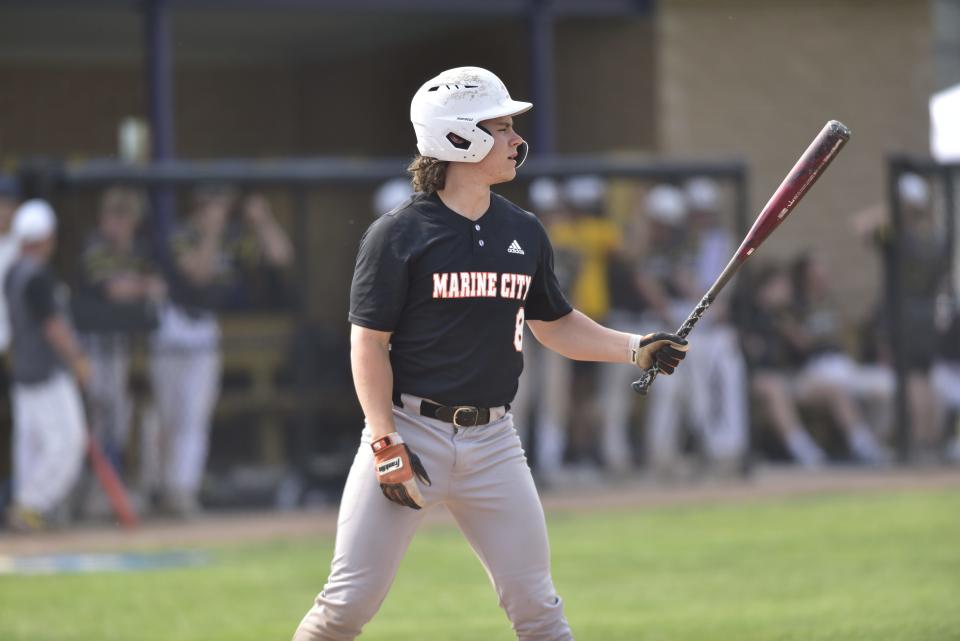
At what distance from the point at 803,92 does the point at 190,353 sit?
777 cm

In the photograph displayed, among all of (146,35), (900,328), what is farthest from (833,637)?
(146,35)

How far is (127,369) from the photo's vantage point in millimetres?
11844

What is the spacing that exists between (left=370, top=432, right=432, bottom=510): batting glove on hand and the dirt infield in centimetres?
629

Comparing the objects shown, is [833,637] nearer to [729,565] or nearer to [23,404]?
[729,565]

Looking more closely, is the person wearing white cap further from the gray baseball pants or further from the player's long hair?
A: the gray baseball pants

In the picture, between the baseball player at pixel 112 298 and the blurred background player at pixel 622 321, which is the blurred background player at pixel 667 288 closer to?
the blurred background player at pixel 622 321

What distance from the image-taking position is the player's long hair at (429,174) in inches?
198

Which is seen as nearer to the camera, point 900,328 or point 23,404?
point 23,404

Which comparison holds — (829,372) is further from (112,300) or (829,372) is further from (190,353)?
(112,300)

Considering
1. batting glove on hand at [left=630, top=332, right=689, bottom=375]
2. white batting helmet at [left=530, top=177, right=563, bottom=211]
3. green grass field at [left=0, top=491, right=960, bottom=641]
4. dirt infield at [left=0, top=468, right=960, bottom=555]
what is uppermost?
white batting helmet at [left=530, top=177, right=563, bottom=211]

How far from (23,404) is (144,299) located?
45.3 inches

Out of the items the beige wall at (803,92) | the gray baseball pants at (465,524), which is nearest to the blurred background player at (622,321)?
the beige wall at (803,92)

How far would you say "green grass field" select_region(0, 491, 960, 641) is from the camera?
7.45m

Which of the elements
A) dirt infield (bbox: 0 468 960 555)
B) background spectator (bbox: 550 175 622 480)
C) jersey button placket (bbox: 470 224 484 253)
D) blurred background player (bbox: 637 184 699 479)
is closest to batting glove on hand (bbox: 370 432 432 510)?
jersey button placket (bbox: 470 224 484 253)
